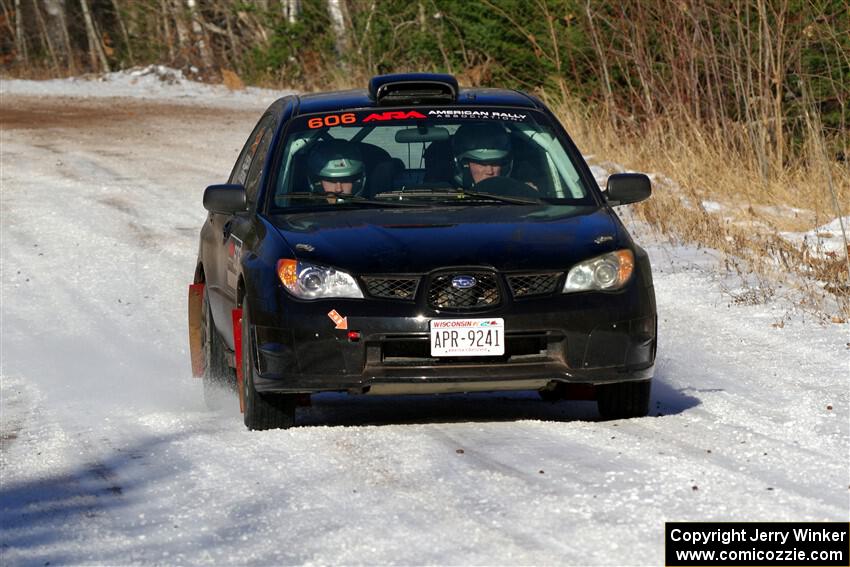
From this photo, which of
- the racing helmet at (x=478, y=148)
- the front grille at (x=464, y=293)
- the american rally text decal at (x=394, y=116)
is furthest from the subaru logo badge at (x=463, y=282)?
the american rally text decal at (x=394, y=116)

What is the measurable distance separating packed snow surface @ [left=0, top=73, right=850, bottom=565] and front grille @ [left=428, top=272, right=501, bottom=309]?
0.56 metres

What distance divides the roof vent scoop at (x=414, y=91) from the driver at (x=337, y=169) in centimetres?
46

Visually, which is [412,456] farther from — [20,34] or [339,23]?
[20,34]

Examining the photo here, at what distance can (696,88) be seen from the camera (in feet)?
62.2

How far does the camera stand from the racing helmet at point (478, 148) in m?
8.77

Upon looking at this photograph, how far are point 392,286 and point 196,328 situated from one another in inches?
114

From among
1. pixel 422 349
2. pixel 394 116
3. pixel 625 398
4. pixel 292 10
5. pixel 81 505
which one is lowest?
pixel 292 10

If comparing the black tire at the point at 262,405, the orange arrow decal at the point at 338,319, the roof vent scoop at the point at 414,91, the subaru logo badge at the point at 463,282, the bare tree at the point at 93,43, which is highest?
the roof vent scoop at the point at 414,91

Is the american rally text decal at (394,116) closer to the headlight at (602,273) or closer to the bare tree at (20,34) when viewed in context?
the headlight at (602,273)

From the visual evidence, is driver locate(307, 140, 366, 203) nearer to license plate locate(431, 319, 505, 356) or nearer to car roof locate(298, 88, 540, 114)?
car roof locate(298, 88, 540, 114)

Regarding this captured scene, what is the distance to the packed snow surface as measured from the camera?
5664mm

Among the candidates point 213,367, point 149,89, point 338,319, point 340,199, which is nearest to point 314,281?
point 338,319

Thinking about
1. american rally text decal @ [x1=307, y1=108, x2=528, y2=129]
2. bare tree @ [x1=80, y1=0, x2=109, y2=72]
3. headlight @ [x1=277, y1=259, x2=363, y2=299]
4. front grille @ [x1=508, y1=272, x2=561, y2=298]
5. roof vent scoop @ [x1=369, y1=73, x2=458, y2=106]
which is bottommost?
bare tree @ [x1=80, y1=0, x2=109, y2=72]

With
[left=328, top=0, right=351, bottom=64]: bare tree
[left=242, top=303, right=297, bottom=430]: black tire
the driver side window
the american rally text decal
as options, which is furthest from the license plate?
[left=328, top=0, right=351, bottom=64]: bare tree
